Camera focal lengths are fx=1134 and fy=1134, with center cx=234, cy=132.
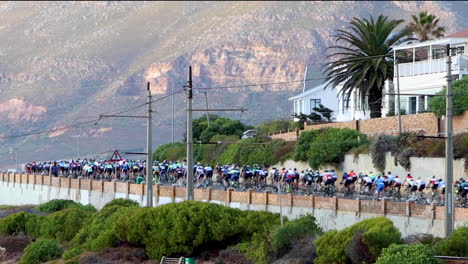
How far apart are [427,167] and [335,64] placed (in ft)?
58.2

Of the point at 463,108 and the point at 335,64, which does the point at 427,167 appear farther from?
the point at 335,64

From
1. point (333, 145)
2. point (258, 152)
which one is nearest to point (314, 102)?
point (258, 152)

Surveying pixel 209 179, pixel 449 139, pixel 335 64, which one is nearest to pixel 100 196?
pixel 209 179

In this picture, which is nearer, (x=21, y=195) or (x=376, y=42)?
(x=376, y=42)

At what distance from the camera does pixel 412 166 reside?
193ft

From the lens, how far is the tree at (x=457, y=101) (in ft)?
194

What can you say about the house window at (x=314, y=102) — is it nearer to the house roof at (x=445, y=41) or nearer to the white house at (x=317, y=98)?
the white house at (x=317, y=98)

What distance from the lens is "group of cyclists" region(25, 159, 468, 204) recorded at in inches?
1929

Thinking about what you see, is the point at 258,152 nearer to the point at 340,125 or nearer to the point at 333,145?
the point at 340,125

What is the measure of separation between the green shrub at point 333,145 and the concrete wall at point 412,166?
55cm

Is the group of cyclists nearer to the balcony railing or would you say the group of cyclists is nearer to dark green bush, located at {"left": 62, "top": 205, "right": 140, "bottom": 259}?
the balcony railing

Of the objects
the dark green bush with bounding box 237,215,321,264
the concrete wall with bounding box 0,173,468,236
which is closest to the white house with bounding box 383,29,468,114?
the concrete wall with bounding box 0,173,468,236

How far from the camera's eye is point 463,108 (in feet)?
193

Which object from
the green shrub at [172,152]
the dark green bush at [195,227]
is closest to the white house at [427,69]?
the dark green bush at [195,227]
